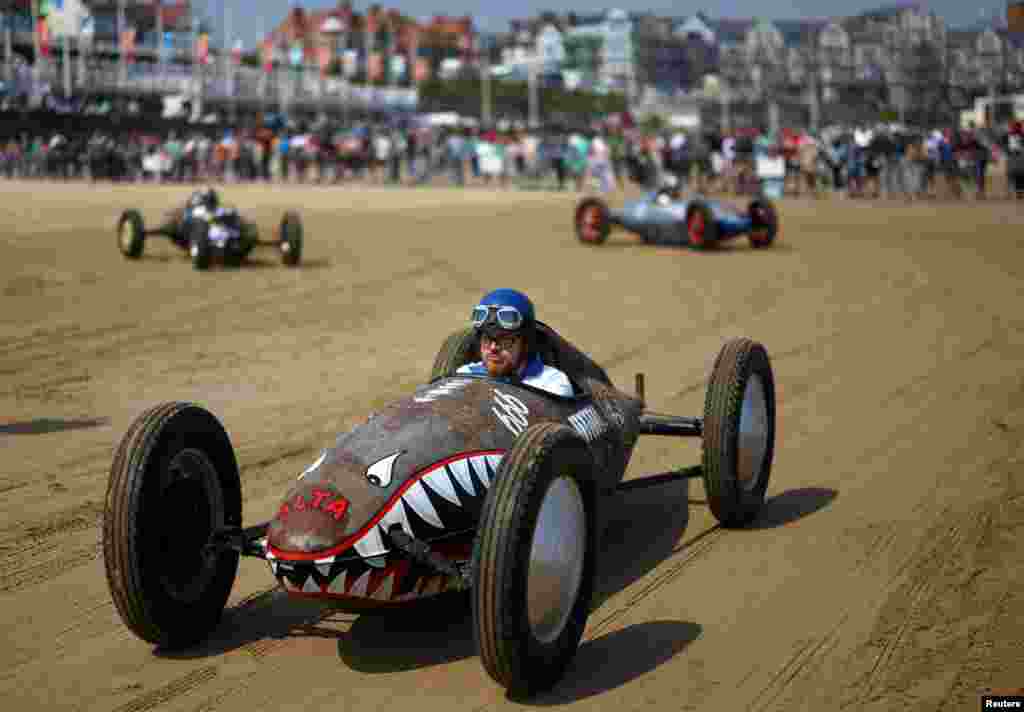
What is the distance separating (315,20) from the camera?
159875 mm

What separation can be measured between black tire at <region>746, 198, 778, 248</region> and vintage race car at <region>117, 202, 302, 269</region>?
787cm

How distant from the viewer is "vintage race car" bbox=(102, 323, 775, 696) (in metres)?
5.50

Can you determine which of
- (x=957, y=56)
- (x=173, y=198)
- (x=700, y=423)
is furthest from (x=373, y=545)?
(x=957, y=56)

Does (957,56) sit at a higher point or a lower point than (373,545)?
higher

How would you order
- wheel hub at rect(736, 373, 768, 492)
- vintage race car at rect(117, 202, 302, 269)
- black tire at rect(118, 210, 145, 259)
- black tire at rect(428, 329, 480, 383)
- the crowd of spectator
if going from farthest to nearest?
the crowd of spectator < black tire at rect(118, 210, 145, 259) < vintage race car at rect(117, 202, 302, 269) < wheel hub at rect(736, 373, 768, 492) < black tire at rect(428, 329, 480, 383)

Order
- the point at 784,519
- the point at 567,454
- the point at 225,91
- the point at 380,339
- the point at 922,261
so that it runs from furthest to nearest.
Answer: the point at 225,91
the point at 922,261
the point at 380,339
the point at 784,519
the point at 567,454

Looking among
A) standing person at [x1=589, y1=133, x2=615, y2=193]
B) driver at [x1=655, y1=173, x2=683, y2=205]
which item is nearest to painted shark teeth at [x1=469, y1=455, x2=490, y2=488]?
driver at [x1=655, y1=173, x2=683, y2=205]

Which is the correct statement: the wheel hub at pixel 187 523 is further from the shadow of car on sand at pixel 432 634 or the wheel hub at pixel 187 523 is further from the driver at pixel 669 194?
the driver at pixel 669 194

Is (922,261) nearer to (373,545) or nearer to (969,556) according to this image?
(969,556)

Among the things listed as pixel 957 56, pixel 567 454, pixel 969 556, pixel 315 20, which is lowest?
pixel 969 556

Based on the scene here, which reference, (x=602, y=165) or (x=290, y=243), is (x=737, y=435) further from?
(x=602, y=165)

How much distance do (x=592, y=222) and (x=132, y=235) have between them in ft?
26.4

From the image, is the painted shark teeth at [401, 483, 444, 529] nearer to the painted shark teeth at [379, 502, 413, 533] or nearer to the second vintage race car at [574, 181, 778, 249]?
the painted shark teeth at [379, 502, 413, 533]

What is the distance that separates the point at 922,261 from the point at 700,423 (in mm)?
15691
